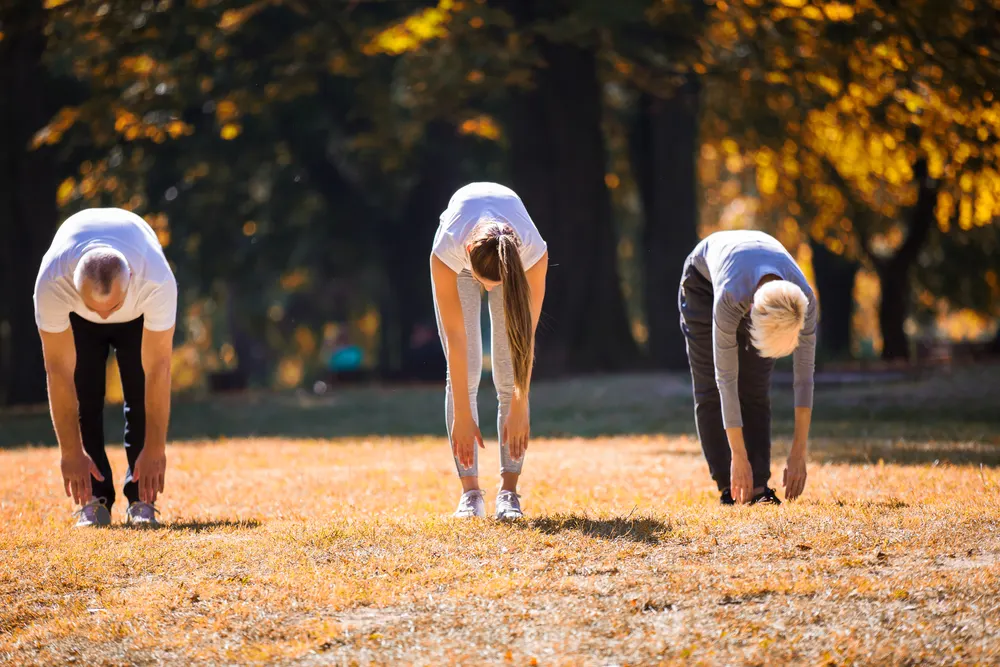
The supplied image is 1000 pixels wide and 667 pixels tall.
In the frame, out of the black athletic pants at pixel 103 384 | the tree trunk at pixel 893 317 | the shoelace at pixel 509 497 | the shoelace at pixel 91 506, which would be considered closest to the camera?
the shoelace at pixel 509 497

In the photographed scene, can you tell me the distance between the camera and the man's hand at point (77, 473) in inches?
292

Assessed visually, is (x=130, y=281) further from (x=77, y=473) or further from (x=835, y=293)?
(x=835, y=293)

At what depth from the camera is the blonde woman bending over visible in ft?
22.1

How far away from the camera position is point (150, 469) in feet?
25.3

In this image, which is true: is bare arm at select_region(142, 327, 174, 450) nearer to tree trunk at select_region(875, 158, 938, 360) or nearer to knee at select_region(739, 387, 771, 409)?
knee at select_region(739, 387, 771, 409)

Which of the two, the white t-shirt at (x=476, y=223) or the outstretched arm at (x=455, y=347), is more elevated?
the white t-shirt at (x=476, y=223)

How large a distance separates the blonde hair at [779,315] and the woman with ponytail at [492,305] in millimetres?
1108

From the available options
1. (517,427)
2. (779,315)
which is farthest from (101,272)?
(779,315)

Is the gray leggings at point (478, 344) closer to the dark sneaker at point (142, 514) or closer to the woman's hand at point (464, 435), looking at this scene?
the woman's hand at point (464, 435)

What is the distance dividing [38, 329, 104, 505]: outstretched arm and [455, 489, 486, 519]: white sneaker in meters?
2.10

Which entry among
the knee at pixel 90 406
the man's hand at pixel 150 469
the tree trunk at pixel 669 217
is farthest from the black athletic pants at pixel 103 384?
the tree trunk at pixel 669 217

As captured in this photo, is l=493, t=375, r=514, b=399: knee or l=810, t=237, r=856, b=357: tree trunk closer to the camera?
l=493, t=375, r=514, b=399: knee

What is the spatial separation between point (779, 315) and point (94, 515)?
428 cm

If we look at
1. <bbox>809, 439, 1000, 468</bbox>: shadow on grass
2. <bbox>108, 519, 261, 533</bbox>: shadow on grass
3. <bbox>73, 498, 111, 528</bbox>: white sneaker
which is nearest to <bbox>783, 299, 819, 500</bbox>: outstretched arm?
<bbox>108, 519, 261, 533</bbox>: shadow on grass
